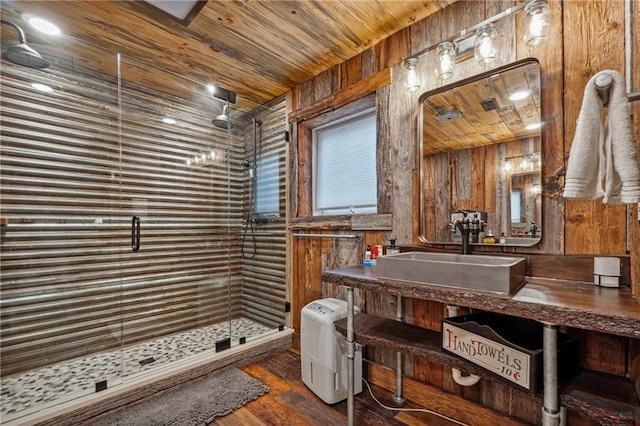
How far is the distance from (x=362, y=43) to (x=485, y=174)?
4.26 ft

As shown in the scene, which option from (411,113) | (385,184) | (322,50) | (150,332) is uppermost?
(322,50)

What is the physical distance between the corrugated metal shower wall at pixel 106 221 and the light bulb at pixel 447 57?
7.24 ft

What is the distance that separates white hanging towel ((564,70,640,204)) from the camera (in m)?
1.04

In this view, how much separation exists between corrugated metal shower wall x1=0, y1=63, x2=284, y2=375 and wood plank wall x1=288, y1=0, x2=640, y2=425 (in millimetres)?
1076

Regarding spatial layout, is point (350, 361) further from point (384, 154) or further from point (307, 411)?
point (384, 154)

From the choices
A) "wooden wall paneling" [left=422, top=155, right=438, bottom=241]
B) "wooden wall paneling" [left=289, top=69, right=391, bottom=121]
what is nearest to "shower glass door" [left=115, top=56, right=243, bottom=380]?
"wooden wall paneling" [left=289, top=69, right=391, bottom=121]

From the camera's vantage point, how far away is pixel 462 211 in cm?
175

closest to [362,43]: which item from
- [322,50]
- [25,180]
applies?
[322,50]

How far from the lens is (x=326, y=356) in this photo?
186 cm

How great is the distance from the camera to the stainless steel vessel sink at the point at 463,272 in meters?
1.13

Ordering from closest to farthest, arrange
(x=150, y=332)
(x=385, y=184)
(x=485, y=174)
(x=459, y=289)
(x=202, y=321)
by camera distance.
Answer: (x=459, y=289) < (x=485, y=174) < (x=385, y=184) < (x=150, y=332) < (x=202, y=321)

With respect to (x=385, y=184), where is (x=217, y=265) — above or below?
below

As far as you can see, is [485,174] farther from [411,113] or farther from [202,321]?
[202,321]

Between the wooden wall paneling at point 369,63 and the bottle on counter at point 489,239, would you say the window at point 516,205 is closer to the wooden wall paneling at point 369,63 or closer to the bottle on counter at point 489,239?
the bottle on counter at point 489,239
